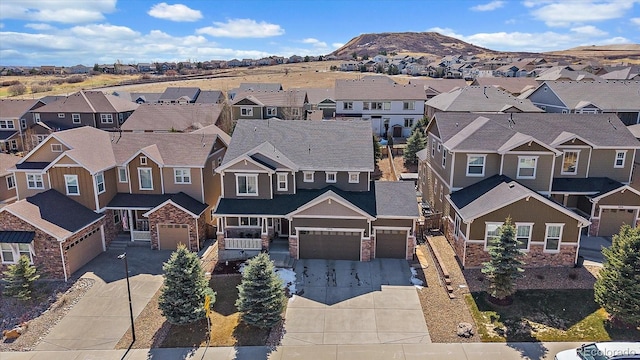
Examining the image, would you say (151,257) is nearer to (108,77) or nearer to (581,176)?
(581,176)

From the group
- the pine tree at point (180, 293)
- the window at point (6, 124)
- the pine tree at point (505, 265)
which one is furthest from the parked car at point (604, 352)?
the window at point (6, 124)

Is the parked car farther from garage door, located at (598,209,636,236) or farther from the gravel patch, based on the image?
the gravel patch

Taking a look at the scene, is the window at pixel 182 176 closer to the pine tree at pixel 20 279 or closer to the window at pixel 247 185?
the window at pixel 247 185

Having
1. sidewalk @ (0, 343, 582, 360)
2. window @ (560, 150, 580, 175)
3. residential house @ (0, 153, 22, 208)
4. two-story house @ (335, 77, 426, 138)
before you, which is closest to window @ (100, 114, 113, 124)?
residential house @ (0, 153, 22, 208)

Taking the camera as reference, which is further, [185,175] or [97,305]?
[185,175]

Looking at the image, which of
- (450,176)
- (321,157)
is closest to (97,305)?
(321,157)
